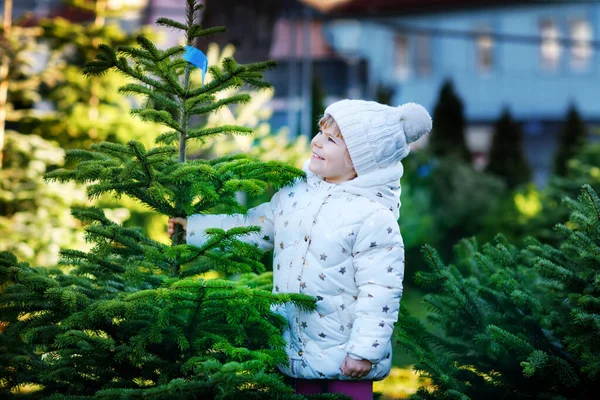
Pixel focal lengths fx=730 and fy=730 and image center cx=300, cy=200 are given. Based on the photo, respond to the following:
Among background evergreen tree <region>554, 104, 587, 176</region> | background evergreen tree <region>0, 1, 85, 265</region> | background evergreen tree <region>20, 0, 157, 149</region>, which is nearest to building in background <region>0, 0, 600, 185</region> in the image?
background evergreen tree <region>554, 104, 587, 176</region>

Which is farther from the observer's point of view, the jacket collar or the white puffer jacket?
the jacket collar

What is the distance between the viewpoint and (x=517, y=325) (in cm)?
317

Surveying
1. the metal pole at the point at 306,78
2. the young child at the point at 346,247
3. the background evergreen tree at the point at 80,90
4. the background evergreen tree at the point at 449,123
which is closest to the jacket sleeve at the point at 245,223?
the young child at the point at 346,247

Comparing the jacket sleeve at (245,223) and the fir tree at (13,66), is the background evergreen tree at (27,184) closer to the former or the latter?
the fir tree at (13,66)

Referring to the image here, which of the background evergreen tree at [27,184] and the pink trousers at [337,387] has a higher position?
the background evergreen tree at [27,184]

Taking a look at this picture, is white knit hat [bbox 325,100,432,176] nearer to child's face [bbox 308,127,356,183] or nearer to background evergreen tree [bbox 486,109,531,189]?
child's face [bbox 308,127,356,183]

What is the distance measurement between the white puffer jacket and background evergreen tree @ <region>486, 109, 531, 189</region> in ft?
43.6

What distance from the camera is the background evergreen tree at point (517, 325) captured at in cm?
289

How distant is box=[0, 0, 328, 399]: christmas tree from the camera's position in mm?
2582

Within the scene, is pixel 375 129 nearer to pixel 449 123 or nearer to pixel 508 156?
pixel 508 156

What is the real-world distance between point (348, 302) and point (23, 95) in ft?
16.5

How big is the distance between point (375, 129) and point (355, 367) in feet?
2.99

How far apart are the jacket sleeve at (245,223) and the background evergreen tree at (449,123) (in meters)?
13.1

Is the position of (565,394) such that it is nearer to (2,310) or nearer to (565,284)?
(565,284)
